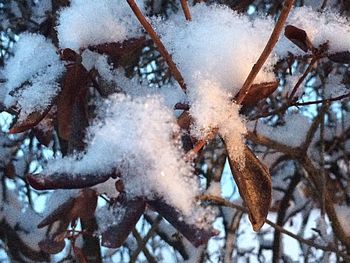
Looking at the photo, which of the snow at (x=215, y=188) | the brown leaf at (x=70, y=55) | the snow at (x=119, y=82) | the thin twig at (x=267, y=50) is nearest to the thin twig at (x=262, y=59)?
the thin twig at (x=267, y=50)

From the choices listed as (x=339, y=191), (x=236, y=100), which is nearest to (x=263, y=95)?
(x=236, y=100)

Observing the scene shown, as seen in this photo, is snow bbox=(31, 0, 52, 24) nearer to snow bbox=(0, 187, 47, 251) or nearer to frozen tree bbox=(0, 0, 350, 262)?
snow bbox=(0, 187, 47, 251)

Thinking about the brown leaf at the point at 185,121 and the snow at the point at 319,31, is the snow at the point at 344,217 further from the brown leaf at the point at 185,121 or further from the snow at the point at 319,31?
the brown leaf at the point at 185,121

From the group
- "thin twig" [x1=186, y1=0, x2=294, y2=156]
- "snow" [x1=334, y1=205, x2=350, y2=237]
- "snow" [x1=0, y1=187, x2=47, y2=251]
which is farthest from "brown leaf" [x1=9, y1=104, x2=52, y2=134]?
"snow" [x1=0, y1=187, x2=47, y2=251]

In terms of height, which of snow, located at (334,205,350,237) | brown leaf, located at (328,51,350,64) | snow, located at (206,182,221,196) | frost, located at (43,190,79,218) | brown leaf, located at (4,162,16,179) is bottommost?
brown leaf, located at (4,162,16,179)

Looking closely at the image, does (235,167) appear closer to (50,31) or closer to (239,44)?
(239,44)

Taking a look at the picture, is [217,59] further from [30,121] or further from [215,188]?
[215,188]
